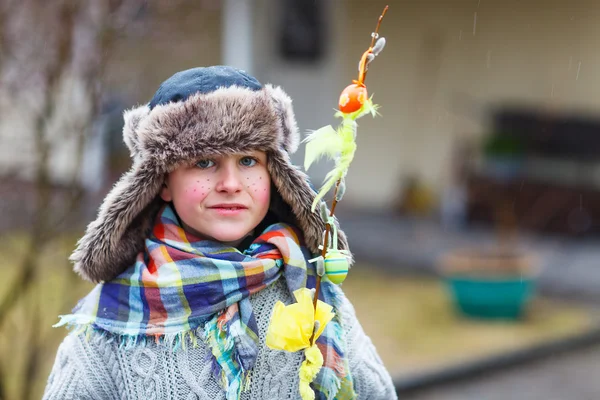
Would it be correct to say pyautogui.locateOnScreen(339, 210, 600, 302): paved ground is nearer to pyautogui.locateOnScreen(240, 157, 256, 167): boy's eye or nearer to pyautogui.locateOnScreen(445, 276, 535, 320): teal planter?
pyautogui.locateOnScreen(445, 276, 535, 320): teal planter

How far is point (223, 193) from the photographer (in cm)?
205

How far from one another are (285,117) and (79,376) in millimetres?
820

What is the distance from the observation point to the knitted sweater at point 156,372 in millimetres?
2068

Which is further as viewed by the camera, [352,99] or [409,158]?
[409,158]

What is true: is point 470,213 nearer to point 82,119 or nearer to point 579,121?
point 579,121

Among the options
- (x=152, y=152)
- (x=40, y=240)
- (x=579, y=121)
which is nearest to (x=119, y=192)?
(x=152, y=152)

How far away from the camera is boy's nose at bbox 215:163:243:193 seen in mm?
2033

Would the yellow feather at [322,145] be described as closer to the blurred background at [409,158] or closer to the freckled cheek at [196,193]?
the freckled cheek at [196,193]

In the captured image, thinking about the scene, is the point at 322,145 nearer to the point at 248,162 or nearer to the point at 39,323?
the point at 248,162

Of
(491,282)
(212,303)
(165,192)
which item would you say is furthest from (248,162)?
(491,282)

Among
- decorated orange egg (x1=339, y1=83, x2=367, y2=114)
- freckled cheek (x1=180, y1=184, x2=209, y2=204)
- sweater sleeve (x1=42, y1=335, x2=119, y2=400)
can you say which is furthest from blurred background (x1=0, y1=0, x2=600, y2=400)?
sweater sleeve (x1=42, y1=335, x2=119, y2=400)

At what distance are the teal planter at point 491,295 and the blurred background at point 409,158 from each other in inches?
0.6

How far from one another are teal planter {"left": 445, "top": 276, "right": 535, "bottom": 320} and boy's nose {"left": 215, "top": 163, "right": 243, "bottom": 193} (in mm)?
4953

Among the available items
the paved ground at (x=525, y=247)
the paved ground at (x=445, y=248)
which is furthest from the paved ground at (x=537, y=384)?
the paved ground at (x=445, y=248)
